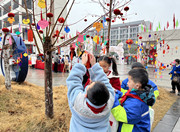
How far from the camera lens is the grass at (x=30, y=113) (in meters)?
2.31

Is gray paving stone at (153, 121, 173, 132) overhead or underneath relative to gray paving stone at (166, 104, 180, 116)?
overhead

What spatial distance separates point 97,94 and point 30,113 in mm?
2586

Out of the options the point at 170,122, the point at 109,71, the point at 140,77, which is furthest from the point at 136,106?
the point at 170,122

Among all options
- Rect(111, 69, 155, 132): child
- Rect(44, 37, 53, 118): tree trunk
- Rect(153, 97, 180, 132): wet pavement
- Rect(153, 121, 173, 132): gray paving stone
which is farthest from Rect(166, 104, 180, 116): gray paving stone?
Rect(44, 37, 53, 118): tree trunk

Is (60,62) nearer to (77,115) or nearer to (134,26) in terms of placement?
(77,115)

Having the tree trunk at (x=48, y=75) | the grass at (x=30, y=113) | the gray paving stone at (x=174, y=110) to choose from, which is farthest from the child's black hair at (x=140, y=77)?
the gray paving stone at (x=174, y=110)

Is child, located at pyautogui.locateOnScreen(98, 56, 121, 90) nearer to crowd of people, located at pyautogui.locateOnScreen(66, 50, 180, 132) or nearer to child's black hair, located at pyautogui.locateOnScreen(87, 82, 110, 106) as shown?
crowd of people, located at pyautogui.locateOnScreen(66, 50, 180, 132)

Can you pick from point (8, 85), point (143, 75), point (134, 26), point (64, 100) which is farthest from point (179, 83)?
point (134, 26)

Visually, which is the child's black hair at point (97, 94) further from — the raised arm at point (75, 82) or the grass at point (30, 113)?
the grass at point (30, 113)

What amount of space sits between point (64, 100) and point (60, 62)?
329 inches

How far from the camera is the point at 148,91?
1.37m

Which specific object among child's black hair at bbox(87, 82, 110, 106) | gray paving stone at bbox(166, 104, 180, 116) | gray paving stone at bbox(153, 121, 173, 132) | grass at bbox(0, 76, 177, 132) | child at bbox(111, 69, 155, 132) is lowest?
gray paving stone at bbox(166, 104, 180, 116)

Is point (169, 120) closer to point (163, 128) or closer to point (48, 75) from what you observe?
point (163, 128)

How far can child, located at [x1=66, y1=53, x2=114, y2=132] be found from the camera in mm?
963
